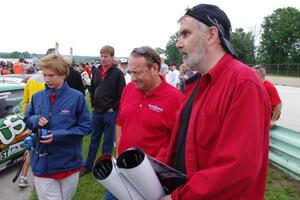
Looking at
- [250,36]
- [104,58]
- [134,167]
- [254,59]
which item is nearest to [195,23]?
[134,167]

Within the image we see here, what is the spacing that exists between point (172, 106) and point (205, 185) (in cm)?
129

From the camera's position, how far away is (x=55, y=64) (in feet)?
10.0

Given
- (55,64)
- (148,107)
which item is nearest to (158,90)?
(148,107)

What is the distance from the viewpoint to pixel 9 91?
5.77 m

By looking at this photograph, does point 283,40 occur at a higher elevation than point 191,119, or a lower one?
higher

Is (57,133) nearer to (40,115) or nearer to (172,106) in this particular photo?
(40,115)

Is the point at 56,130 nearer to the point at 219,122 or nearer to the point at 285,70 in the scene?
the point at 219,122

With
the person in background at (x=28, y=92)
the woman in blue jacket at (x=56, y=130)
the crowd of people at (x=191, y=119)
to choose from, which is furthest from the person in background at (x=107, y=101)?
the woman in blue jacket at (x=56, y=130)

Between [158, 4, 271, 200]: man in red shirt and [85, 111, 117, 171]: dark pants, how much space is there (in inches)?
142

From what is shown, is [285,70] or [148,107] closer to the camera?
[148,107]

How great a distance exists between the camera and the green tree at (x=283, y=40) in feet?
240

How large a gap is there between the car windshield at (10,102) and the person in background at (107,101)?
1453 millimetres

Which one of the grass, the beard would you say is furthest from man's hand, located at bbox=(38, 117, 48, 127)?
the grass

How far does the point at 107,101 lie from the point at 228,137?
4.07 m
